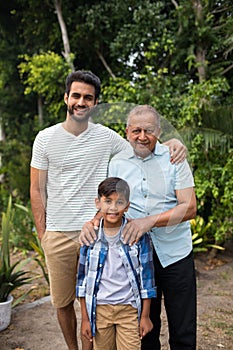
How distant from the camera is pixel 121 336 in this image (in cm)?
197

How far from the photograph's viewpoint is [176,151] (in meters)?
1.91

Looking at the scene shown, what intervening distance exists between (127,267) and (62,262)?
1.94ft

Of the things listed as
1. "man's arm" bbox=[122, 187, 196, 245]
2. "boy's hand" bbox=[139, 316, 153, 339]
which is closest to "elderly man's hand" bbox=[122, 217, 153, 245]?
"man's arm" bbox=[122, 187, 196, 245]

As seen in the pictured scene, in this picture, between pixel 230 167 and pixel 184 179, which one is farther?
pixel 230 167

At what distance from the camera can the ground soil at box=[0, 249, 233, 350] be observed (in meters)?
3.12

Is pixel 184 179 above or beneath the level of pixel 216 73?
beneath

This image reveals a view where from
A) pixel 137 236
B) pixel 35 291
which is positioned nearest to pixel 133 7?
pixel 35 291

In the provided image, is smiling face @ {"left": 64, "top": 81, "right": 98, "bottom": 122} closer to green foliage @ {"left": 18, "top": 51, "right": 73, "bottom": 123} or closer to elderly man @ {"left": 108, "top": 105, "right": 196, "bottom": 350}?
elderly man @ {"left": 108, "top": 105, "right": 196, "bottom": 350}

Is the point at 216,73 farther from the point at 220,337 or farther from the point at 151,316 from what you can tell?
the point at 151,316

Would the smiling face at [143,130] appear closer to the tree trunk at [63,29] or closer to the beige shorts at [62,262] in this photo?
the beige shorts at [62,262]

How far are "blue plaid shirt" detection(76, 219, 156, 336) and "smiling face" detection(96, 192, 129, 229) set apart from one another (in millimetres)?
83

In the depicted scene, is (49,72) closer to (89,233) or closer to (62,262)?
(62,262)

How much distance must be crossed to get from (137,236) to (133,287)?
0.24 m

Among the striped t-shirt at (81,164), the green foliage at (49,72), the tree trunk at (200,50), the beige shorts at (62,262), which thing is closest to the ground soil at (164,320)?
the beige shorts at (62,262)
